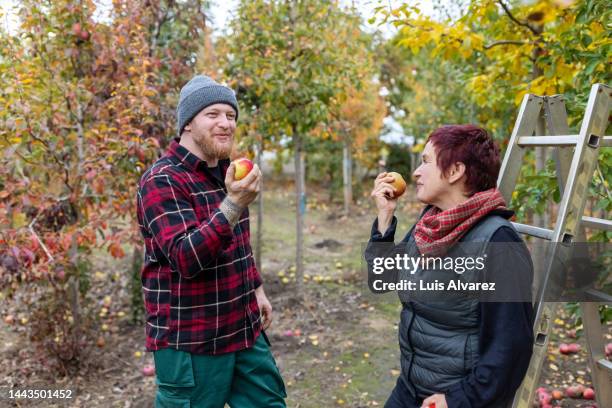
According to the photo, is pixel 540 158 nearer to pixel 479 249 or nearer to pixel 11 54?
pixel 479 249

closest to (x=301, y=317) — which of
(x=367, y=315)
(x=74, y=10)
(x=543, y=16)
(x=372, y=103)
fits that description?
(x=367, y=315)

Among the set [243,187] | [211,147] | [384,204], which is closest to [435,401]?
[384,204]

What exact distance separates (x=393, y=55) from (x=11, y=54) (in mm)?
14138

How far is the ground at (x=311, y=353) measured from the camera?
386 centimetres

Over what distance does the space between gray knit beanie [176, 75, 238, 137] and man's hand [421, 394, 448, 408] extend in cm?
139

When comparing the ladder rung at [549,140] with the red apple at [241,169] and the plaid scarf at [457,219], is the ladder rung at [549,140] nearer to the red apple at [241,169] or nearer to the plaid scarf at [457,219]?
the plaid scarf at [457,219]

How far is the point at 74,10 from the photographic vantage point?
3998mm

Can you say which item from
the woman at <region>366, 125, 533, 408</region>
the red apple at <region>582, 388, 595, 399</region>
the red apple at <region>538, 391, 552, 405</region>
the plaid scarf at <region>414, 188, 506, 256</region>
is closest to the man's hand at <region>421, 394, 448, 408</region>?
the woman at <region>366, 125, 533, 408</region>

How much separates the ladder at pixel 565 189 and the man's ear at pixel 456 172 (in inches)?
17.6

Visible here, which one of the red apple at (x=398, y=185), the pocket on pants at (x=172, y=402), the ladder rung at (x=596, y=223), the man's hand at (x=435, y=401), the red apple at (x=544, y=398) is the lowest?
the red apple at (x=544, y=398)

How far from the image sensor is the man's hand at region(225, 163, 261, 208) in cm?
195

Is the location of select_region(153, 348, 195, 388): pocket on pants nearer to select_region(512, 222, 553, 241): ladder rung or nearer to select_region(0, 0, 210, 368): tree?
select_region(512, 222, 553, 241): ladder rung

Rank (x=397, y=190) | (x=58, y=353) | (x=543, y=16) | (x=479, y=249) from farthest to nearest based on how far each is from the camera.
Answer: (x=58, y=353) → (x=397, y=190) → (x=479, y=249) → (x=543, y=16)

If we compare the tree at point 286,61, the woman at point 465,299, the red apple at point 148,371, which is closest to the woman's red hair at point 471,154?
the woman at point 465,299
